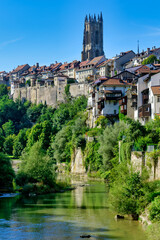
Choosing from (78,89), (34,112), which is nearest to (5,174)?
(78,89)

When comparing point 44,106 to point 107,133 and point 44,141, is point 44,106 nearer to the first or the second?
point 44,141

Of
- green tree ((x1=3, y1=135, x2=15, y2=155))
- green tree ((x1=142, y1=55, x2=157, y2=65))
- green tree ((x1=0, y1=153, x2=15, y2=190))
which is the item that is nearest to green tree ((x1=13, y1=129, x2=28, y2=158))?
green tree ((x1=3, y1=135, x2=15, y2=155))

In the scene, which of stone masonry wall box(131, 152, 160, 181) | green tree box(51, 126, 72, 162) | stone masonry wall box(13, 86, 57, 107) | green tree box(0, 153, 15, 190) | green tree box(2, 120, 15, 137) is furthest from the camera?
green tree box(2, 120, 15, 137)

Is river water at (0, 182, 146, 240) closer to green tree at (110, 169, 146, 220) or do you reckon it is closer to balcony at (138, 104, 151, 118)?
green tree at (110, 169, 146, 220)

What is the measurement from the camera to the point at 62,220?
1021 inches

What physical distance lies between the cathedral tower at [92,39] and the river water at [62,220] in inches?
4145

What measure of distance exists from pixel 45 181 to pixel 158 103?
585 inches

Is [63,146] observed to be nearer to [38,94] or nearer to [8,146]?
[8,146]

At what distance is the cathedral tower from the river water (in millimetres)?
105274

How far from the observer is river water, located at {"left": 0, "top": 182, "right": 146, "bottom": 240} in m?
22.3

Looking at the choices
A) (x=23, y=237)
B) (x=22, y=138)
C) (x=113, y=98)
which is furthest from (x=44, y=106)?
(x=23, y=237)

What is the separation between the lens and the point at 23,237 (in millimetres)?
21922

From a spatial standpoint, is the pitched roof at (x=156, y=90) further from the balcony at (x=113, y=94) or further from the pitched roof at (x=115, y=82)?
the pitched roof at (x=115, y=82)

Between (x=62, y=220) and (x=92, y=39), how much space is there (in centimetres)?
12016
